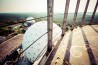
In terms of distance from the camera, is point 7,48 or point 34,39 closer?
point 34,39

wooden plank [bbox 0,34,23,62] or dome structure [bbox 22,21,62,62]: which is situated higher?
dome structure [bbox 22,21,62,62]

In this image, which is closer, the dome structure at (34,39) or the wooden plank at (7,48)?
the dome structure at (34,39)

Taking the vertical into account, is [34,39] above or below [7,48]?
above

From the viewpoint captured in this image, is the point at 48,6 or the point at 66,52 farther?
the point at 66,52

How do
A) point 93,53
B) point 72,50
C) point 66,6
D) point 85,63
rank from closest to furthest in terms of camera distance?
point 85,63, point 93,53, point 72,50, point 66,6

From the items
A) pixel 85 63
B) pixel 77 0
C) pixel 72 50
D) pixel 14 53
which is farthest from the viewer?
pixel 14 53

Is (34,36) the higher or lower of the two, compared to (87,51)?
lower

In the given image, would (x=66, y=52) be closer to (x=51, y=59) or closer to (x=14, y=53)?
(x=51, y=59)

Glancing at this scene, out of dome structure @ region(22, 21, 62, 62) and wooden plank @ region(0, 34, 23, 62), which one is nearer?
dome structure @ region(22, 21, 62, 62)

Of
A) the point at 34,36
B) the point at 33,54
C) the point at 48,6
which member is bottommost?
the point at 33,54

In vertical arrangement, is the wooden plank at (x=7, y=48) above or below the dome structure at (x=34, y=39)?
below

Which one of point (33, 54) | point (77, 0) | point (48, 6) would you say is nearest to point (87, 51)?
point (48, 6)
